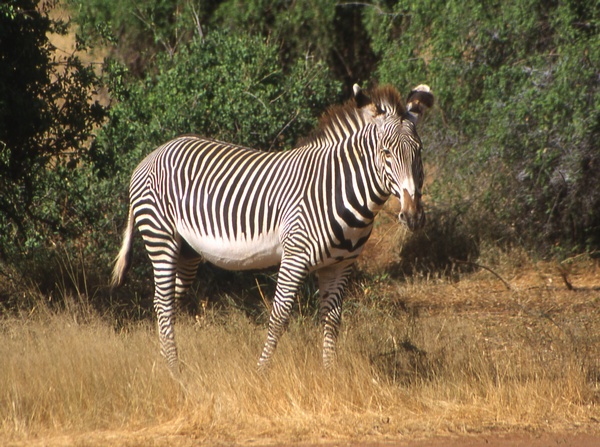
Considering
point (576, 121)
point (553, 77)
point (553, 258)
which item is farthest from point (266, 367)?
point (553, 258)

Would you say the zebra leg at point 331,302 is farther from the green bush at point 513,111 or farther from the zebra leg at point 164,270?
the green bush at point 513,111

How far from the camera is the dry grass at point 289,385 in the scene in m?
5.48

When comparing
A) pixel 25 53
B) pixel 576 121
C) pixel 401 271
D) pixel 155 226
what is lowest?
pixel 401 271

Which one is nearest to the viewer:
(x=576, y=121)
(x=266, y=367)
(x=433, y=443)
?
(x=433, y=443)

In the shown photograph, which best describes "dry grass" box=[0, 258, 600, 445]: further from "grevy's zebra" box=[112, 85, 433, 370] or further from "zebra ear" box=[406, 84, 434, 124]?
"zebra ear" box=[406, 84, 434, 124]

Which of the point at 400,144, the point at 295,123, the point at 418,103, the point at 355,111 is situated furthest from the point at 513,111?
the point at 400,144

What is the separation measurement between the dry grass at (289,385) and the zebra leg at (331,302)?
11 centimetres

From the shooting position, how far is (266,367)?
20.0 ft

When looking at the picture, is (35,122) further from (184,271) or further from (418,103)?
(418,103)

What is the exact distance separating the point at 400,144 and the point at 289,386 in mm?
1792

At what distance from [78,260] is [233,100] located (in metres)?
2.40

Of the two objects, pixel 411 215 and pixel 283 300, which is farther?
pixel 283 300

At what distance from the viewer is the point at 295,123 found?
9.73m

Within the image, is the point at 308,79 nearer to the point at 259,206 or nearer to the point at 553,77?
the point at 553,77
